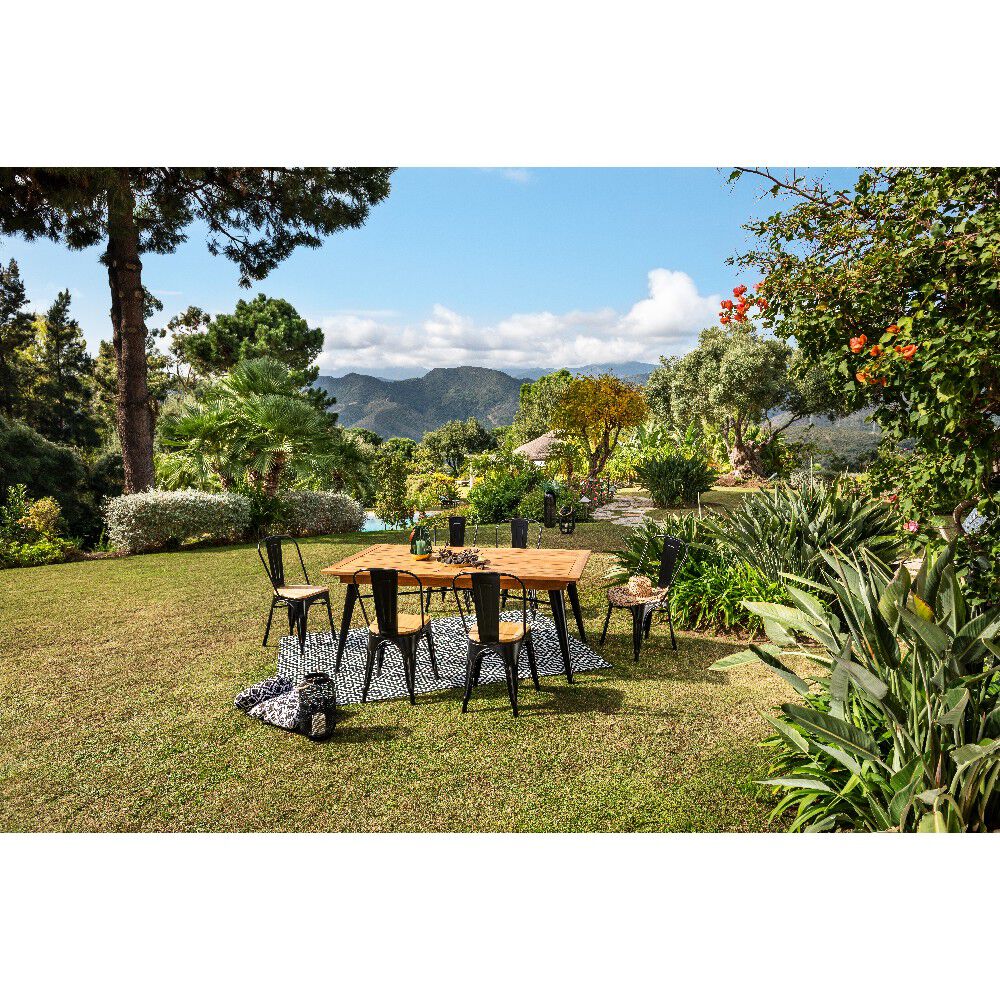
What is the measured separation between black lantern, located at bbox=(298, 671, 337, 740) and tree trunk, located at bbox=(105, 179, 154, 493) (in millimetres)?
7259

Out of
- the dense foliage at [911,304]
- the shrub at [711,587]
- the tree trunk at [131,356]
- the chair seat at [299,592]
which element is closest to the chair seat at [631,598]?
the shrub at [711,587]

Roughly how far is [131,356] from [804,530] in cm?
868

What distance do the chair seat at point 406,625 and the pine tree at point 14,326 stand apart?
1746cm

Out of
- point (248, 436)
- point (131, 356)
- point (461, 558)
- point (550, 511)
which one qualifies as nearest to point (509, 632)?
point (461, 558)

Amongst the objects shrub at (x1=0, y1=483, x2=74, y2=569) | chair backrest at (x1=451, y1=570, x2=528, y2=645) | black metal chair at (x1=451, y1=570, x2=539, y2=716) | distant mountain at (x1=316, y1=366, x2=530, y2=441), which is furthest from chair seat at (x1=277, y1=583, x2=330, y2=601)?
distant mountain at (x1=316, y1=366, x2=530, y2=441)

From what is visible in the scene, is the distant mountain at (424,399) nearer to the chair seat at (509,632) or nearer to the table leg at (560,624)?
the table leg at (560,624)

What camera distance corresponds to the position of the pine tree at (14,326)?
54.5 ft

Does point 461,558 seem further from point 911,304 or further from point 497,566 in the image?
point 911,304

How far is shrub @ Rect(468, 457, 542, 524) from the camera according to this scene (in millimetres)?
9938
